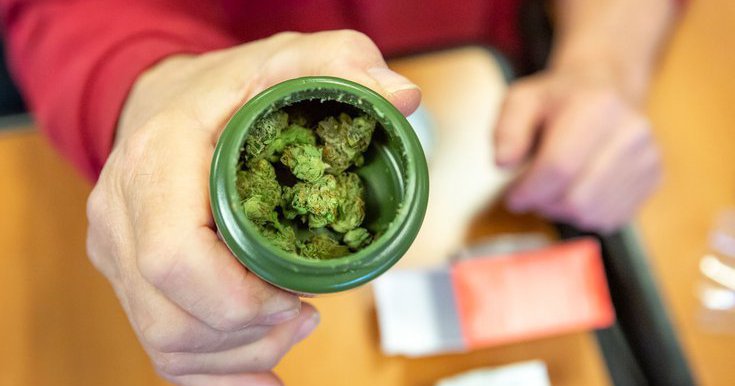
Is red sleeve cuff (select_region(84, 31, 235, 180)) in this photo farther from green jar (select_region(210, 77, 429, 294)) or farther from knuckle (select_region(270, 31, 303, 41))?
green jar (select_region(210, 77, 429, 294))

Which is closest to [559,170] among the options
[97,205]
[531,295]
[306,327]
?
[531,295]

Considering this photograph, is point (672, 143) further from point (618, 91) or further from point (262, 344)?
point (262, 344)

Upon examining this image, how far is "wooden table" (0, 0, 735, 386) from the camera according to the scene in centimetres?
61

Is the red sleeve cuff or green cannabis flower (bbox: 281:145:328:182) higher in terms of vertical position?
green cannabis flower (bbox: 281:145:328:182)

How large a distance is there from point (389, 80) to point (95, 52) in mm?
295

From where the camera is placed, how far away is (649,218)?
796 mm

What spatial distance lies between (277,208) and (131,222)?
0.11 metres

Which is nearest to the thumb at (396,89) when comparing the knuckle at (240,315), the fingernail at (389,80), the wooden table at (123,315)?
the fingernail at (389,80)

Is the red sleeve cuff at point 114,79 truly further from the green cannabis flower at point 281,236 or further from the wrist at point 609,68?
the wrist at point 609,68

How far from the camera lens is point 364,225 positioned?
0.33 m

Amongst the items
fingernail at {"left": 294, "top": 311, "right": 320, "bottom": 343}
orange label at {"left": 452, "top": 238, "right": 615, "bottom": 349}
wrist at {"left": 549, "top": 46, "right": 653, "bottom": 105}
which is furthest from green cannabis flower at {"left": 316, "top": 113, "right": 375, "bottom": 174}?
wrist at {"left": 549, "top": 46, "right": 653, "bottom": 105}

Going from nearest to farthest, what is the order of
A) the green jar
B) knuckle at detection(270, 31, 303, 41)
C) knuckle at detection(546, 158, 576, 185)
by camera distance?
the green jar, knuckle at detection(270, 31, 303, 41), knuckle at detection(546, 158, 576, 185)

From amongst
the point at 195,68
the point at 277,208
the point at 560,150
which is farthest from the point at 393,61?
the point at 277,208

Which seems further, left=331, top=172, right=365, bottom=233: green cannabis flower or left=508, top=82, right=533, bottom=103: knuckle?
left=508, top=82, right=533, bottom=103: knuckle
